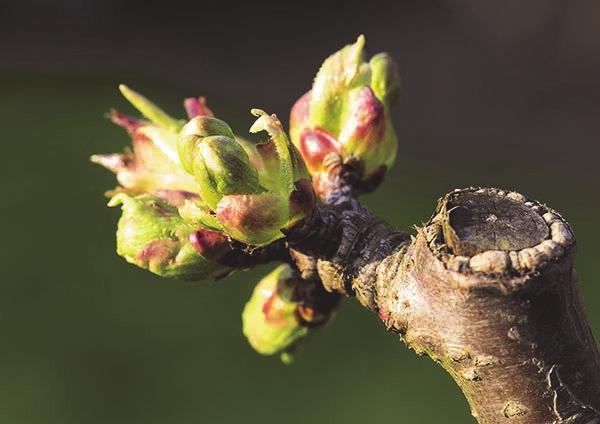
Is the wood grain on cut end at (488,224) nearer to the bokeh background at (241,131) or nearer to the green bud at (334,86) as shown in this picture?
the green bud at (334,86)

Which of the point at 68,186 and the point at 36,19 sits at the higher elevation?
the point at 36,19

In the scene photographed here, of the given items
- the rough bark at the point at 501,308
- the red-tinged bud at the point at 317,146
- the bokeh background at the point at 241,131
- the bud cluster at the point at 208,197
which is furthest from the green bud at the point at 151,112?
the bokeh background at the point at 241,131

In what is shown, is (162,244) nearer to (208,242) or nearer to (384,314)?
(208,242)

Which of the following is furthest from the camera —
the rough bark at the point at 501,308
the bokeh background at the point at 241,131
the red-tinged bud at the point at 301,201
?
the bokeh background at the point at 241,131

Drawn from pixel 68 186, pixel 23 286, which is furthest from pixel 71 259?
pixel 68 186

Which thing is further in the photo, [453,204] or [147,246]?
[147,246]

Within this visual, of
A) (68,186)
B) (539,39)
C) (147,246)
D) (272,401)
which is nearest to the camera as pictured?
(147,246)

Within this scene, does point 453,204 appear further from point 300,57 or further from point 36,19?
point 36,19
